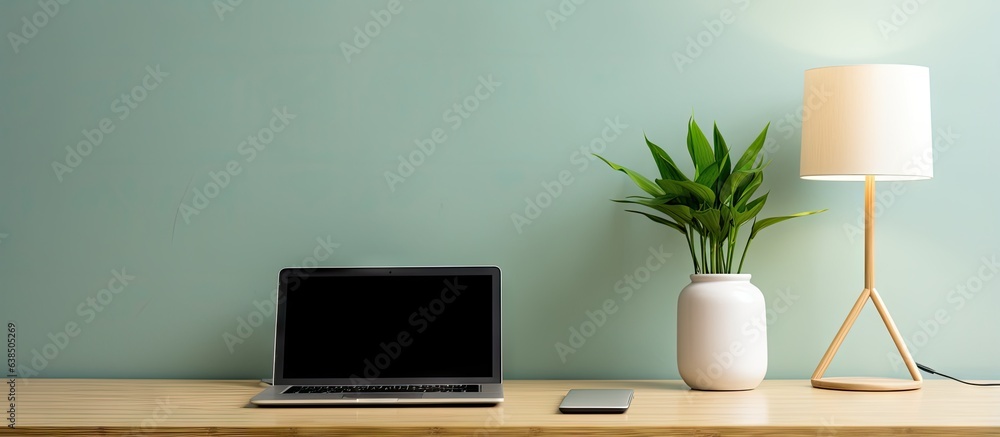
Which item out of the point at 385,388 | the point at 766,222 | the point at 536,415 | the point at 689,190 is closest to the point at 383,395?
the point at 385,388

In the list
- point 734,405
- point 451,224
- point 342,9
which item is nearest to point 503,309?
point 451,224

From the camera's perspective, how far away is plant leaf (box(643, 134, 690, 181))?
4.32 feet

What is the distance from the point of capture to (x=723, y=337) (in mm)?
1271

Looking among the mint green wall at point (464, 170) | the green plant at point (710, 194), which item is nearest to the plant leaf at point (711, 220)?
the green plant at point (710, 194)

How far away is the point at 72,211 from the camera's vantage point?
1486 millimetres

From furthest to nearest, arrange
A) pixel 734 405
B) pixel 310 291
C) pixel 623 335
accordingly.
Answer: pixel 623 335 → pixel 310 291 → pixel 734 405

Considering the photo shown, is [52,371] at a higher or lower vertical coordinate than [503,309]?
lower

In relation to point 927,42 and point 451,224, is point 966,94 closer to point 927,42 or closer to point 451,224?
point 927,42

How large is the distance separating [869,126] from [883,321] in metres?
0.34

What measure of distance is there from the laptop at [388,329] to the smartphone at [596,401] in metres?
0.15

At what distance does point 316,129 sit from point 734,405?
88cm

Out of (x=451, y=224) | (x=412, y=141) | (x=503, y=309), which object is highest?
(x=412, y=141)

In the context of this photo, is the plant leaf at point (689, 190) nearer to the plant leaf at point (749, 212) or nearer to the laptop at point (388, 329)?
the plant leaf at point (749, 212)

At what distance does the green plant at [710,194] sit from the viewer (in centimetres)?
128
